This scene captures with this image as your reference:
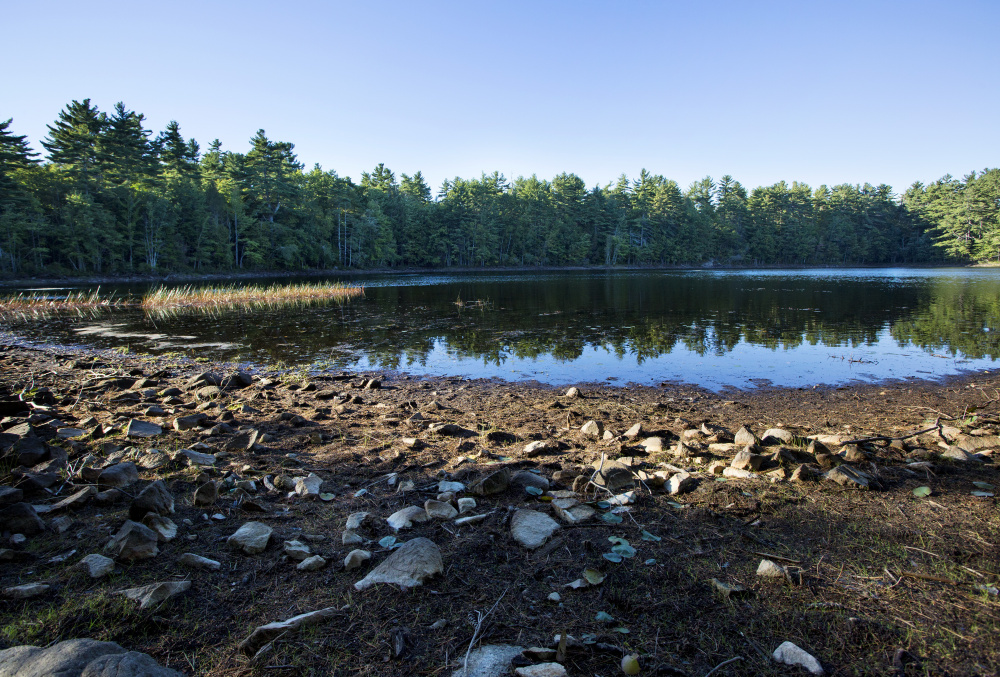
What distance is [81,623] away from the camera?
2.62 metres

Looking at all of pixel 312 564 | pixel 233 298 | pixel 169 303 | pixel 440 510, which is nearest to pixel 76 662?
pixel 312 564

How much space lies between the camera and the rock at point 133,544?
3262 millimetres

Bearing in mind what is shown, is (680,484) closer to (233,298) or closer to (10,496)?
(10,496)

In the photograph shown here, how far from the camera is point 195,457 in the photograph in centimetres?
Result: 527

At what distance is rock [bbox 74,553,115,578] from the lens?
3061 millimetres

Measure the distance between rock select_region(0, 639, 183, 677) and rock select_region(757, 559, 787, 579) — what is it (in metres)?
3.24

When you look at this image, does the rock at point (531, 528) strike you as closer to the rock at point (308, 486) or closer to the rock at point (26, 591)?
the rock at point (308, 486)

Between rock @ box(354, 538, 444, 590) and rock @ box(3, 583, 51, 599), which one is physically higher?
rock @ box(3, 583, 51, 599)

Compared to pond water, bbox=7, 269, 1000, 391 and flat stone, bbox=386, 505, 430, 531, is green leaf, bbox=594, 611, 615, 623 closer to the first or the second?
flat stone, bbox=386, 505, 430, 531

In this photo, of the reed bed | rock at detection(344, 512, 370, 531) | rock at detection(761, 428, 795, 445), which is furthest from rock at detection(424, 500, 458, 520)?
the reed bed

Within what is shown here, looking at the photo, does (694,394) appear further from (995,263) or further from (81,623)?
(995,263)

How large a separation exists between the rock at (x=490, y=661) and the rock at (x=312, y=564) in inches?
51.6

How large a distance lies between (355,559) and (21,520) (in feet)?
8.60

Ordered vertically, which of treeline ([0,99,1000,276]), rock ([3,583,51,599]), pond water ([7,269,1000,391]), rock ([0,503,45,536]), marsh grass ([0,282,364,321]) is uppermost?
treeline ([0,99,1000,276])
